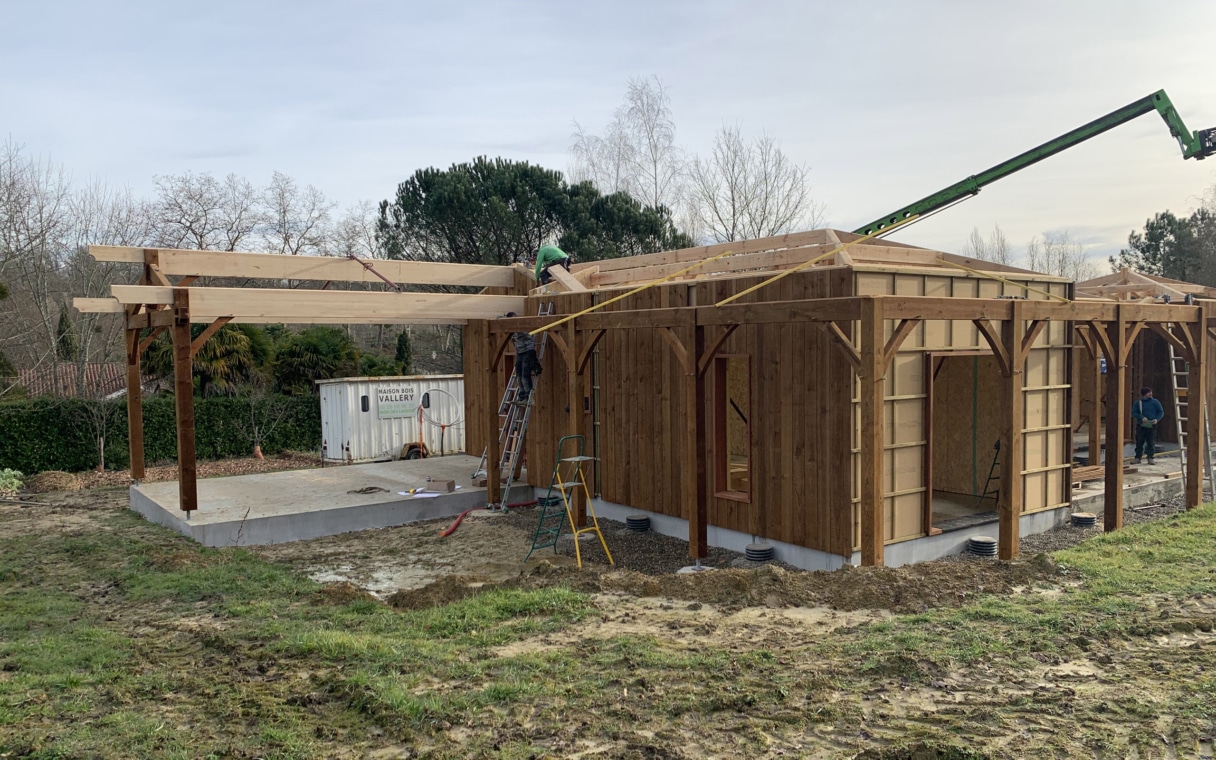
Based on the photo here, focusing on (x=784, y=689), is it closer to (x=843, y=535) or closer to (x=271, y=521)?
(x=843, y=535)

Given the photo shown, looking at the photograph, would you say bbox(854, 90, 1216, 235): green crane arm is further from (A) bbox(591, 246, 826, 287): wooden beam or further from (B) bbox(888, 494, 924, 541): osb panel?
(B) bbox(888, 494, 924, 541): osb panel

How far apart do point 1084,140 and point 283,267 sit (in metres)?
12.0

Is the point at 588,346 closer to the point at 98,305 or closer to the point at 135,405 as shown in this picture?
the point at 98,305

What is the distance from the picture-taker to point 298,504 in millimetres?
11906

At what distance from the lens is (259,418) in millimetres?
19234

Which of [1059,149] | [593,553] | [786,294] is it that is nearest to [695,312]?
[786,294]

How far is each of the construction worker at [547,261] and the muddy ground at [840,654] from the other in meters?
4.99

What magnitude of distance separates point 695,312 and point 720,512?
266 centimetres

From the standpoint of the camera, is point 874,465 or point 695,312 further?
point 695,312

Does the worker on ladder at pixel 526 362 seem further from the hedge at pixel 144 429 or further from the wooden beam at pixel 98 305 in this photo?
the hedge at pixel 144 429

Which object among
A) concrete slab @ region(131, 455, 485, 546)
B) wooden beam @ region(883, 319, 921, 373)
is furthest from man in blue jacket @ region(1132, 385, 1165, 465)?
concrete slab @ region(131, 455, 485, 546)

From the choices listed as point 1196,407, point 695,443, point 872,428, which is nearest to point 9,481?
point 695,443

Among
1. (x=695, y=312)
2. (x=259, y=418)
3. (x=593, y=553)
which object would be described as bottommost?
(x=593, y=553)

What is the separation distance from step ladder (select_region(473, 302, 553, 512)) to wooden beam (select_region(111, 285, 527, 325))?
4.20ft
